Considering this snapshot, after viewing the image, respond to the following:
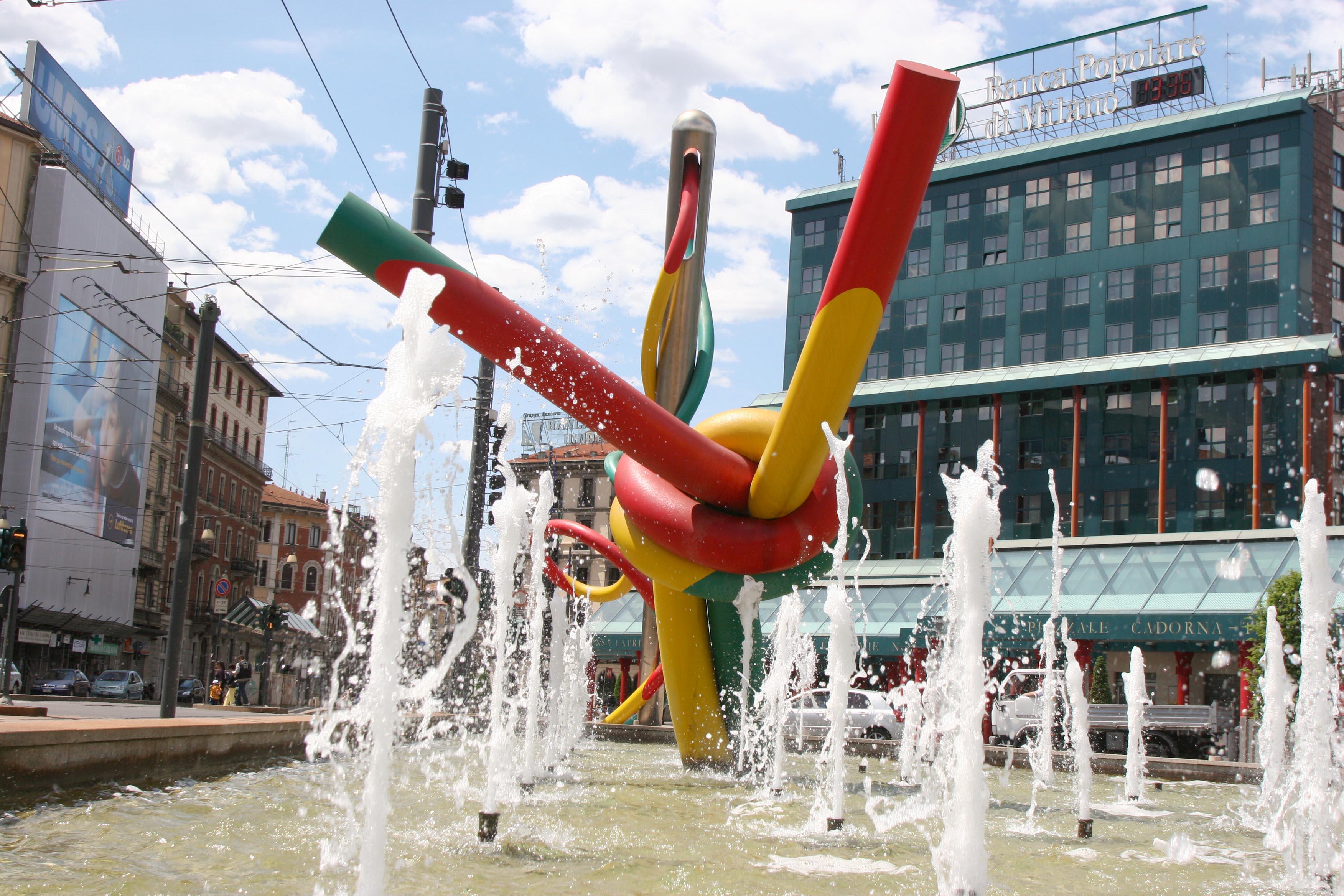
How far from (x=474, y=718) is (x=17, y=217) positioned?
83.3ft

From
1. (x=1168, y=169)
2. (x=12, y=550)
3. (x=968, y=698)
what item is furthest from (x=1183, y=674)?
(x=968, y=698)

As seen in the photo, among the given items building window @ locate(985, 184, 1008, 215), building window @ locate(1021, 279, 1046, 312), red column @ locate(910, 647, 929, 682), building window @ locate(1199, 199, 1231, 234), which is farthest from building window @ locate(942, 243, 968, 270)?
red column @ locate(910, 647, 929, 682)

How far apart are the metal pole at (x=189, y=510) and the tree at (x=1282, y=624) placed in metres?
14.1

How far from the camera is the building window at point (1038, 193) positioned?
139 feet

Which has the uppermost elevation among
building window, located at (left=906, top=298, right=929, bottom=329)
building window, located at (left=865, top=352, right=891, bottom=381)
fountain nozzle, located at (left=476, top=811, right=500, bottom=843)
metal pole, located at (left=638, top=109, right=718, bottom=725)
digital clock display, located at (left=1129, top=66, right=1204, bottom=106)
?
digital clock display, located at (left=1129, top=66, right=1204, bottom=106)

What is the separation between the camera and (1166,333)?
39250 mm

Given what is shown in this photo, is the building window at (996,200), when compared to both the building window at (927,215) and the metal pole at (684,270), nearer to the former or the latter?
the building window at (927,215)

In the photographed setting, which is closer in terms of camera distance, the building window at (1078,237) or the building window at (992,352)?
the building window at (1078,237)

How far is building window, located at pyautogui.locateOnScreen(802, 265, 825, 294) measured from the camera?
46.5m

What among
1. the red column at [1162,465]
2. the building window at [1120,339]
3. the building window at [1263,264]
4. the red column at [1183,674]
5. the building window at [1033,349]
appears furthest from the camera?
the building window at [1033,349]

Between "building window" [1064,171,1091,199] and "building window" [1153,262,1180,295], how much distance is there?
3.52m

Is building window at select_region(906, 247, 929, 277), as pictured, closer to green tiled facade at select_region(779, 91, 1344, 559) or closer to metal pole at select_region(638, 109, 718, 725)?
green tiled facade at select_region(779, 91, 1344, 559)

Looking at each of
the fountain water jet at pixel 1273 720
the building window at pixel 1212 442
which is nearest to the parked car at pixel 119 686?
the fountain water jet at pixel 1273 720

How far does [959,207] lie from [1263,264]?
34.1 feet
